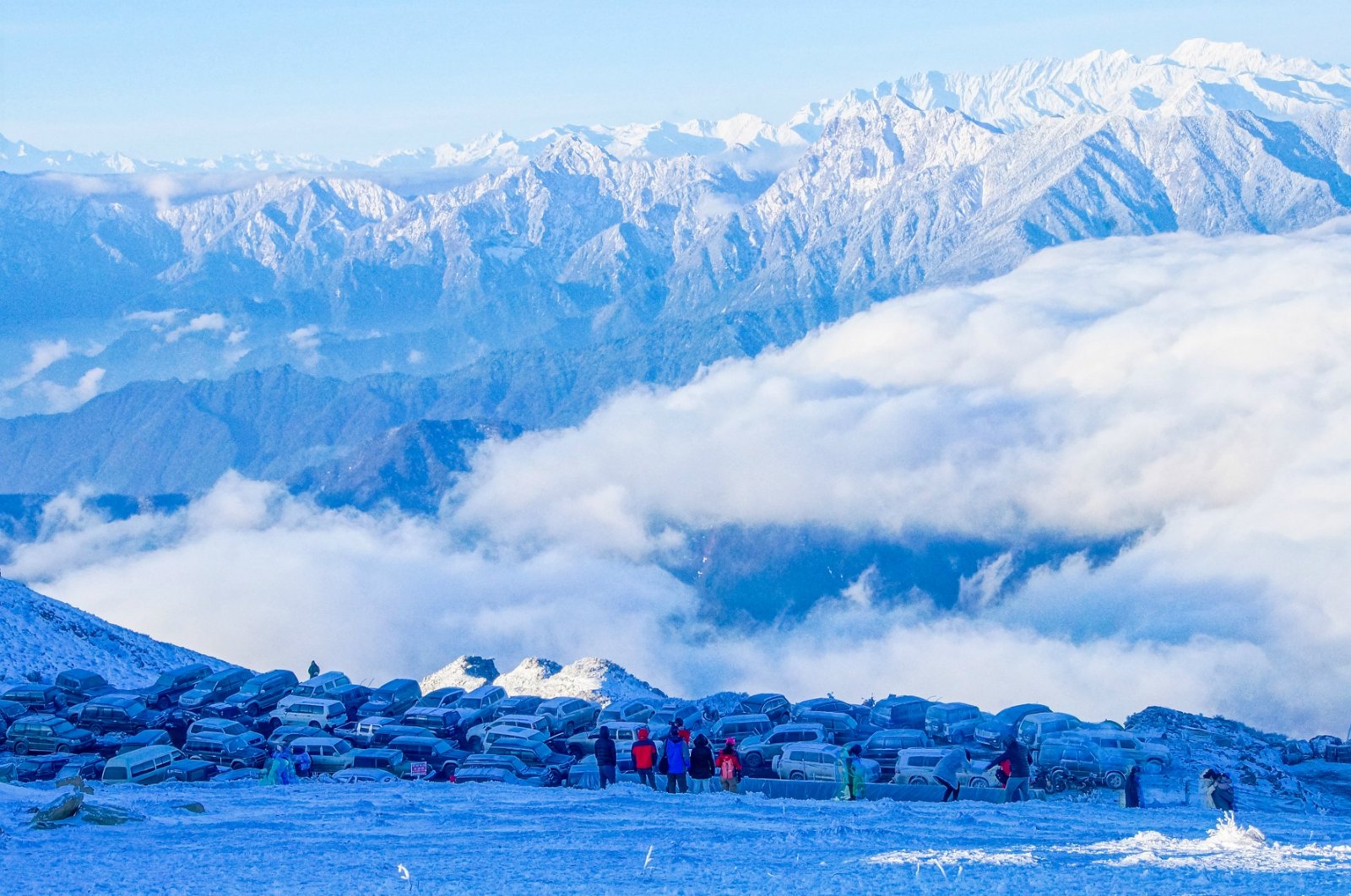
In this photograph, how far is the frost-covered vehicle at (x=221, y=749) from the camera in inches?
1769

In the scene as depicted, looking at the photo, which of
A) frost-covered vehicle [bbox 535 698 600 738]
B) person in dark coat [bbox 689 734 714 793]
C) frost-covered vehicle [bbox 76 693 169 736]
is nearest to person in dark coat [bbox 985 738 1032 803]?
person in dark coat [bbox 689 734 714 793]

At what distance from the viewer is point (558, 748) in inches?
1940

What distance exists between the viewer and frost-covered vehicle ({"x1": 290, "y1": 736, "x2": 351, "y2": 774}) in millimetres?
44344

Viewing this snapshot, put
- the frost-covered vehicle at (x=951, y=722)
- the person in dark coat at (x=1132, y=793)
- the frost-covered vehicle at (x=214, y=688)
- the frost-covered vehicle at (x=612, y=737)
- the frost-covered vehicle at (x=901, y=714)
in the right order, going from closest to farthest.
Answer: the person in dark coat at (x=1132, y=793) → the frost-covered vehicle at (x=612, y=737) → the frost-covered vehicle at (x=951, y=722) → the frost-covered vehicle at (x=901, y=714) → the frost-covered vehicle at (x=214, y=688)

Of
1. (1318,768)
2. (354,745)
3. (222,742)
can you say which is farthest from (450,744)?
(1318,768)

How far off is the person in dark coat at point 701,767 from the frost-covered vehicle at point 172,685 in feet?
112

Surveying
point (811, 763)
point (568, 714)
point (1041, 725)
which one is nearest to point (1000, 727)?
point (1041, 725)

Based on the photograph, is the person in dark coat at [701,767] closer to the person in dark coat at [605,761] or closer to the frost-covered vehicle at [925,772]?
the person in dark coat at [605,761]

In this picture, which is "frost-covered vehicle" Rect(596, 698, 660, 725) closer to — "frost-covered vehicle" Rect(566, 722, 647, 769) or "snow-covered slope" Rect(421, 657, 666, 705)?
"frost-covered vehicle" Rect(566, 722, 647, 769)

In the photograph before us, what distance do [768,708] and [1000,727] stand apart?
10.8 m

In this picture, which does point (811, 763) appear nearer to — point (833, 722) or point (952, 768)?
point (952, 768)

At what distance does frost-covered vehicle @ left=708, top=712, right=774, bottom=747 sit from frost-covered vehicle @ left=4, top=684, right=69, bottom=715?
84.7ft

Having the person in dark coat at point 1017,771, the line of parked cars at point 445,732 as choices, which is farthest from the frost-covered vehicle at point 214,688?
the person in dark coat at point 1017,771

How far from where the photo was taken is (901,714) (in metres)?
54.3
